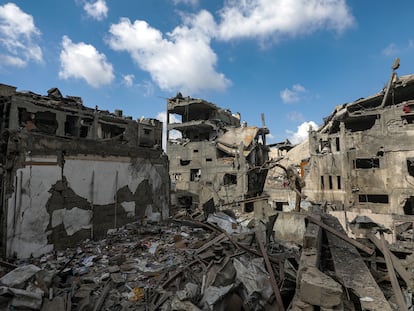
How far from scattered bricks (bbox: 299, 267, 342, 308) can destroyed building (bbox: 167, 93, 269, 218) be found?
2050 cm

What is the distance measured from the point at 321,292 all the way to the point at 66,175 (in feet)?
23.7

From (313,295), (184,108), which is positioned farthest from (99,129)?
(184,108)

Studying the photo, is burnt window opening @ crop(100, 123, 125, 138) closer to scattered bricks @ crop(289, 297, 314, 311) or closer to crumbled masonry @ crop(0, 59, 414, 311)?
crumbled masonry @ crop(0, 59, 414, 311)

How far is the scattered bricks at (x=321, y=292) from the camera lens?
9.26 ft

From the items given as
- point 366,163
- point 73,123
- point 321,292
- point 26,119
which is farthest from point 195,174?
point 321,292

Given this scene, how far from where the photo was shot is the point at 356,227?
880 centimetres

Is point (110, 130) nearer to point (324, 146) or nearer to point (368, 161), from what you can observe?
point (324, 146)

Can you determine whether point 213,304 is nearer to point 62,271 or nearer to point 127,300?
point 127,300

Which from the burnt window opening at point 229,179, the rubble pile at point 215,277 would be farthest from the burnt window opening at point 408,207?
the rubble pile at point 215,277

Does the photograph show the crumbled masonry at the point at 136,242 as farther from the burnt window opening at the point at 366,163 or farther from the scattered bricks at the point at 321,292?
the burnt window opening at the point at 366,163

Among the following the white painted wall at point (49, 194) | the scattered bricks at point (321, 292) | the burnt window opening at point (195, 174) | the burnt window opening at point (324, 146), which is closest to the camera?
the scattered bricks at point (321, 292)

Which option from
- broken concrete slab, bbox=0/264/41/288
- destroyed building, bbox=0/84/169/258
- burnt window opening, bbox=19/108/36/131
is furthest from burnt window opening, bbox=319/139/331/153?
broken concrete slab, bbox=0/264/41/288

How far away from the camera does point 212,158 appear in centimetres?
2734

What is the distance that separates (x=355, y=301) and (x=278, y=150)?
39286 millimetres
